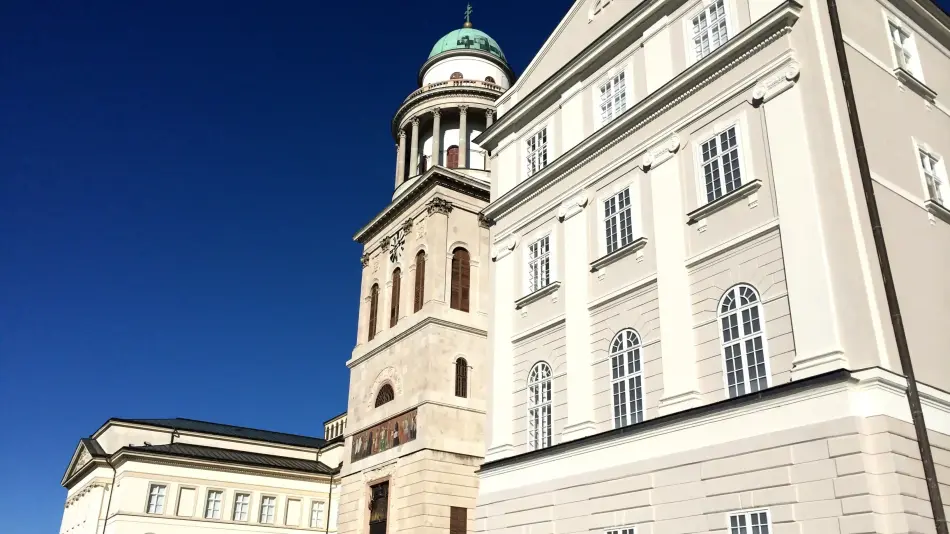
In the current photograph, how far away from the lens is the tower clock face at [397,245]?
39.3 m

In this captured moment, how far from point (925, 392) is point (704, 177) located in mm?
6679

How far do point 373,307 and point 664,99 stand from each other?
22871 mm

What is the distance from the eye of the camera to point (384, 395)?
36.7 m

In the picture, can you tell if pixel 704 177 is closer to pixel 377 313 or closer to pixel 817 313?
pixel 817 313

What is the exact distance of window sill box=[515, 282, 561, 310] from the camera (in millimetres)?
23125

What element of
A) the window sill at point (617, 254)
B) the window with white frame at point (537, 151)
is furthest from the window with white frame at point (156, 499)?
the window sill at point (617, 254)

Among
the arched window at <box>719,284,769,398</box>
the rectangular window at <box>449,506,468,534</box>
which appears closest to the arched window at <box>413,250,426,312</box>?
the rectangular window at <box>449,506,468,534</box>

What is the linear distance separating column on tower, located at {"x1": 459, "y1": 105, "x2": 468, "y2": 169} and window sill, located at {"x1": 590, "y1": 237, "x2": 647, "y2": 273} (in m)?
21.1

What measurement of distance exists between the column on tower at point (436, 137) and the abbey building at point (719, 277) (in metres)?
13.7

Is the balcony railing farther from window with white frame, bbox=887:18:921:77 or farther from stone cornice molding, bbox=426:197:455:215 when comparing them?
window with white frame, bbox=887:18:921:77

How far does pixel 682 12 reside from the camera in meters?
21.3

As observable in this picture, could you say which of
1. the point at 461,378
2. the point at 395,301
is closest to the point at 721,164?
the point at 461,378

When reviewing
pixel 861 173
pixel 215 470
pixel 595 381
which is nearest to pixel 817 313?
pixel 861 173

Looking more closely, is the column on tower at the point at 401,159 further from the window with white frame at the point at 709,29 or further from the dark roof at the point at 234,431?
the dark roof at the point at 234,431
